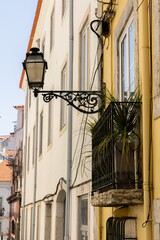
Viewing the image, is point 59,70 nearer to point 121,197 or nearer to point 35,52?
point 35,52

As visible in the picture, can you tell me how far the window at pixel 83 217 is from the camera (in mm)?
9133

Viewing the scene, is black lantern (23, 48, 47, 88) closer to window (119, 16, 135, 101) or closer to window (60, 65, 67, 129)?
window (119, 16, 135, 101)

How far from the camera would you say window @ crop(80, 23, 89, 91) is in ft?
32.0

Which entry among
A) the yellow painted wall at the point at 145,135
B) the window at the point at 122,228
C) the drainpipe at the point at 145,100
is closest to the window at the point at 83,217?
the window at the point at 122,228

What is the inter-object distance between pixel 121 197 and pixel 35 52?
309cm

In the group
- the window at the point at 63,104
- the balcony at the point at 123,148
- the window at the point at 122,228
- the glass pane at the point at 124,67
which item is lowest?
the window at the point at 122,228

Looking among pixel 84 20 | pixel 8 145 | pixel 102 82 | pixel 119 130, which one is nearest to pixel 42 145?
pixel 84 20

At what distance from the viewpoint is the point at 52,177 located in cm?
1342

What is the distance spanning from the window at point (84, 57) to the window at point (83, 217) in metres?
1.97

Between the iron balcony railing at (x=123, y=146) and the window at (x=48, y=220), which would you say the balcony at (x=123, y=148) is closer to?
the iron balcony railing at (x=123, y=146)

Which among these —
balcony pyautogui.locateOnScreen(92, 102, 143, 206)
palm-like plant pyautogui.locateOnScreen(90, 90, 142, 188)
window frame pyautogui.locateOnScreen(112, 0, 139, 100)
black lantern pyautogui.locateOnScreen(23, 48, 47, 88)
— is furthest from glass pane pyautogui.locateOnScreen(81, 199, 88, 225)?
palm-like plant pyautogui.locateOnScreen(90, 90, 142, 188)

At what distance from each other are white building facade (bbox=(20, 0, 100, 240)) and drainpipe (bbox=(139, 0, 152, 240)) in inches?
50.2

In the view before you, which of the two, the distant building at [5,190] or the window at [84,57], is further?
the distant building at [5,190]

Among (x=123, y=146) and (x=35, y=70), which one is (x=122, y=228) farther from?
(x=35, y=70)
